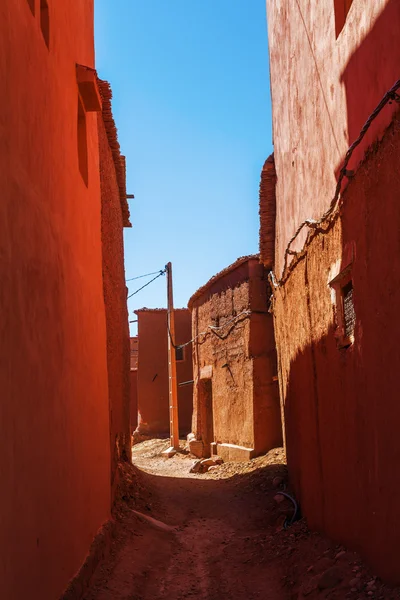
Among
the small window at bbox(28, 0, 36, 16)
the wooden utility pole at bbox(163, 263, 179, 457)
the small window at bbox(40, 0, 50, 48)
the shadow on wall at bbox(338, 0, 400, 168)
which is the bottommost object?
the wooden utility pole at bbox(163, 263, 179, 457)

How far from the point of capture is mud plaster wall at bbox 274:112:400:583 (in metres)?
4.44

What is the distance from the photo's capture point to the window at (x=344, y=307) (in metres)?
5.82

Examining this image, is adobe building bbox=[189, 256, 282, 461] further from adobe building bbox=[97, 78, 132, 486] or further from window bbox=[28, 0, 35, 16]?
window bbox=[28, 0, 35, 16]

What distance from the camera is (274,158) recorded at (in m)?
10.9

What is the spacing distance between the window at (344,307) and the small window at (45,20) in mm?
3057

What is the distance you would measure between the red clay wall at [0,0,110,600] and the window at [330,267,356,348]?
7.90 ft

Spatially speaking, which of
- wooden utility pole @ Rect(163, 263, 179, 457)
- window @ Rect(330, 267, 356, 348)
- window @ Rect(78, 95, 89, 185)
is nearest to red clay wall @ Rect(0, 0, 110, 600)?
window @ Rect(78, 95, 89, 185)

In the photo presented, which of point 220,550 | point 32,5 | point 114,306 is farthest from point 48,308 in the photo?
point 114,306

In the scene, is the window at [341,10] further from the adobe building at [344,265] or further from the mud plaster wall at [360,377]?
the mud plaster wall at [360,377]

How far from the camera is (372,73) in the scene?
5.07m

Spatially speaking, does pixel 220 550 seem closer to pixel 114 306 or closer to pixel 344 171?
pixel 114 306

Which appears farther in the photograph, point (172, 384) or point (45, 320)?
point (172, 384)

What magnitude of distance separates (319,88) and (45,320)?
4173 millimetres

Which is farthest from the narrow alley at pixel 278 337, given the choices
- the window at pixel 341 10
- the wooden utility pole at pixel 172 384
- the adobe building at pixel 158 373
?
the adobe building at pixel 158 373
